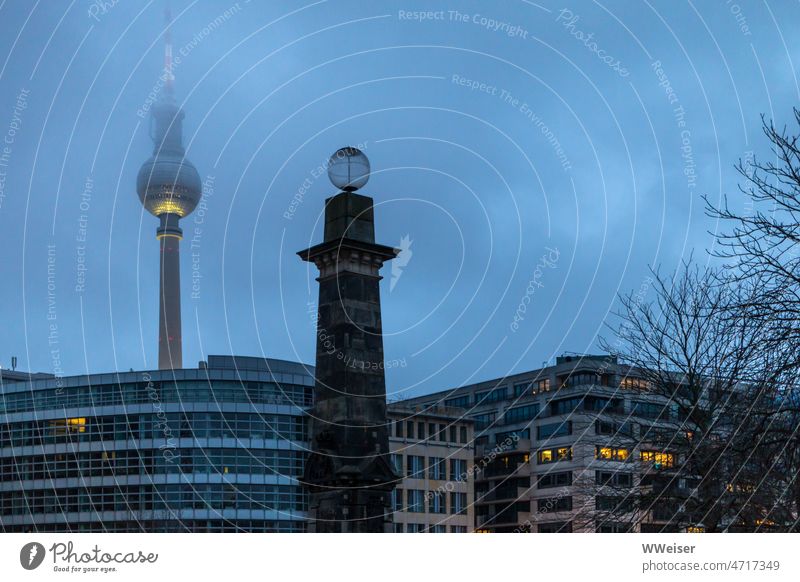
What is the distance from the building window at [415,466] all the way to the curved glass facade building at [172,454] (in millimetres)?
16622

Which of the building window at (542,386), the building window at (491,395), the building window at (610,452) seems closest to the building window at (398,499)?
the building window at (542,386)

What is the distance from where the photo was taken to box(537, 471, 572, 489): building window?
12838 cm

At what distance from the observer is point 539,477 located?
136 meters

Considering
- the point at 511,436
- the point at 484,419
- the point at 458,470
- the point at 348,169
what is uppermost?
the point at 484,419

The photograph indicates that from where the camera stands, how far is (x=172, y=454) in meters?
112

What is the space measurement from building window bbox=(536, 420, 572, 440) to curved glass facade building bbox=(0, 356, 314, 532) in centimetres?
3281

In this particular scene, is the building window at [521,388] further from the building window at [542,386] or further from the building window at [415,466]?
the building window at [415,466]

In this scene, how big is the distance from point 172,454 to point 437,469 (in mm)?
35320

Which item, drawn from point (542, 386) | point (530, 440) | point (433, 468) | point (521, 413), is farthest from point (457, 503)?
point (542, 386)

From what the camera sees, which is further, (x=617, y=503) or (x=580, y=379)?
(x=580, y=379)

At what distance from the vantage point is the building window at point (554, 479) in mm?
128375

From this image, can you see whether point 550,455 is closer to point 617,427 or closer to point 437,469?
point 437,469
